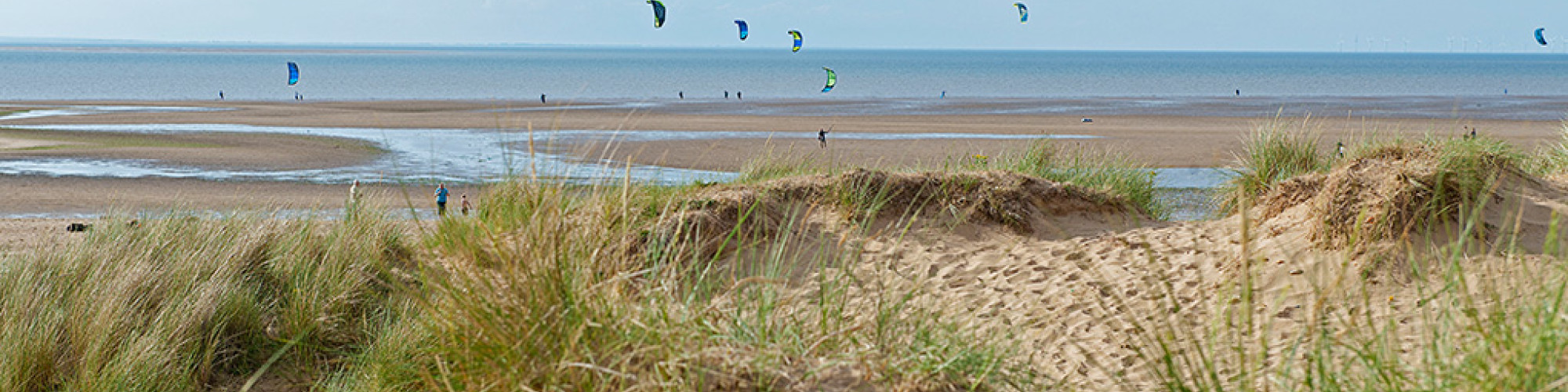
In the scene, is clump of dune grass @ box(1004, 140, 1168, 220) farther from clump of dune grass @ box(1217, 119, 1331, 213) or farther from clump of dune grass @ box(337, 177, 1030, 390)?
clump of dune grass @ box(337, 177, 1030, 390)

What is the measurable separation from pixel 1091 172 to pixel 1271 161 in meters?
1.61

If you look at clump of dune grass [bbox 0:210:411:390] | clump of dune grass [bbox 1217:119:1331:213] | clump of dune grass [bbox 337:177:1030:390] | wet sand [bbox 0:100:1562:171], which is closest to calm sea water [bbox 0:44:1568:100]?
wet sand [bbox 0:100:1562:171]

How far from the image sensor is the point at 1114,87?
3718 inches

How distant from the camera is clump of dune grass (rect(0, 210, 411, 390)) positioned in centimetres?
605

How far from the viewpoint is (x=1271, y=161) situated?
10.8 metres

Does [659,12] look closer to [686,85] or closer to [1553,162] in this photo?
[1553,162]

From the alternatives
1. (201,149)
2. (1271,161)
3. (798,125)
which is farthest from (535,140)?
(1271,161)

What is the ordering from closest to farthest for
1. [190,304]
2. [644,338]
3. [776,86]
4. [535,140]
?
[644,338] < [190,304] < [535,140] < [776,86]

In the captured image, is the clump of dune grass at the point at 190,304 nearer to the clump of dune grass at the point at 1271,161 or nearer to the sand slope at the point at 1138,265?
the sand slope at the point at 1138,265

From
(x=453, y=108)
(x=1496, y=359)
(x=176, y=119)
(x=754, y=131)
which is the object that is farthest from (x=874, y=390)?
(x=453, y=108)

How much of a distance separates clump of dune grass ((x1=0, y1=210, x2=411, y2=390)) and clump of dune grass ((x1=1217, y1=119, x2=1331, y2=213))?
6.97 meters

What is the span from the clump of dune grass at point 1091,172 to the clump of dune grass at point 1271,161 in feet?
2.25

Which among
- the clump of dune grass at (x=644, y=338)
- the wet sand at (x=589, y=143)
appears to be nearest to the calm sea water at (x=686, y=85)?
the wet sand at (x=589, y=143)

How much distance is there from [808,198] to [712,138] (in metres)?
29.2
